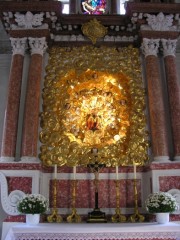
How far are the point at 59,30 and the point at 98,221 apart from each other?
13.6 ft

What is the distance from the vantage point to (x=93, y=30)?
688cm

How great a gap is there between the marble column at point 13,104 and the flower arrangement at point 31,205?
40.5 inches

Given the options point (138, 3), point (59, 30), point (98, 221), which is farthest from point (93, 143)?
point (138, 3)

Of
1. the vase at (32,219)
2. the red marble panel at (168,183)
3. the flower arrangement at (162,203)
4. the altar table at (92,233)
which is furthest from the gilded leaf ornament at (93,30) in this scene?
the altar table at (92,233)

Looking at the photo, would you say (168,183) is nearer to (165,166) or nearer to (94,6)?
(165,166)

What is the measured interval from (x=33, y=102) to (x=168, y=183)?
2954 millimetres

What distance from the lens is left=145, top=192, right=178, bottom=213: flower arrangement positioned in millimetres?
5066

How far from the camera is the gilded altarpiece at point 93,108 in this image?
247 inches

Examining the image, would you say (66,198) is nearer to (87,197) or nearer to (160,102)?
(87,197)

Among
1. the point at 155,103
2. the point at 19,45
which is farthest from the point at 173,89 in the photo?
the point at 19,45

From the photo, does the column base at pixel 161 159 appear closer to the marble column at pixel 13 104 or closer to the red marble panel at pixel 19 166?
the red marble panel at pixel 19 166

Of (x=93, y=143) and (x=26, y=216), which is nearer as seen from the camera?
(x=26, y=216)

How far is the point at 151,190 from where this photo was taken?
5.81m

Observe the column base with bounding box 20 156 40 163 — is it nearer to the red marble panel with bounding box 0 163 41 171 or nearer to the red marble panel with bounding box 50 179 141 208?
the red marble panel with bounding box 0 163 41 171
